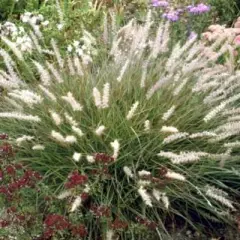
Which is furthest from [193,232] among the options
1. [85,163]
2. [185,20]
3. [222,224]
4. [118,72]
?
[185,20]

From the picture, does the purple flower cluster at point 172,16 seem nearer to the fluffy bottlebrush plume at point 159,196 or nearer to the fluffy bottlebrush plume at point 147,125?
the fluffy bottlebrush plume at point 147,125

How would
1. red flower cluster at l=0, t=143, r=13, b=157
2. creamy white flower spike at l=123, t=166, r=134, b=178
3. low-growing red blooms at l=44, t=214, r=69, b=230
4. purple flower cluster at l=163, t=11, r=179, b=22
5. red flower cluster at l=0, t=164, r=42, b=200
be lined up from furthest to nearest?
1. purple flower cluster at l=163, t=11, r=179, b=22
2. creamy white flower spike at l=123, t=166, r=134, b=178
3. red flower cluster at l=0, t=143, r=13, b=157
4. red flower cluster at l=0, t=164, r=42, b=200
5. low-growing red blooms at l=44, t=214, r=69, b=230

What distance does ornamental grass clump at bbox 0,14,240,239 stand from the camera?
411 cm

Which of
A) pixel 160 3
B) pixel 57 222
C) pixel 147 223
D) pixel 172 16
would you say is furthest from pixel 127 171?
pixel 160 3

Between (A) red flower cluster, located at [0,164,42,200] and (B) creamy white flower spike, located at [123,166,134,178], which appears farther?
(B) creamy white flower spike, located at [123,166,134,178]

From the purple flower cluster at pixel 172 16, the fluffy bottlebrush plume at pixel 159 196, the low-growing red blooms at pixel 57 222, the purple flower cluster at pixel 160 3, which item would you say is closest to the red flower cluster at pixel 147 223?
the fluffy bottlebrush plume at pixel 159 196

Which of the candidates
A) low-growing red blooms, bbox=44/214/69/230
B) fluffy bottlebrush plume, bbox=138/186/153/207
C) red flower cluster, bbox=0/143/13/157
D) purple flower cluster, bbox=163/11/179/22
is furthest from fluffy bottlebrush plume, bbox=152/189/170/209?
purple flower cluster, bbox=163/11/179/22

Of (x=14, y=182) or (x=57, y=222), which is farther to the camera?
(x=14, y=182)

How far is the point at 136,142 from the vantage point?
4480mm

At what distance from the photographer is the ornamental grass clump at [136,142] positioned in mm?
4105

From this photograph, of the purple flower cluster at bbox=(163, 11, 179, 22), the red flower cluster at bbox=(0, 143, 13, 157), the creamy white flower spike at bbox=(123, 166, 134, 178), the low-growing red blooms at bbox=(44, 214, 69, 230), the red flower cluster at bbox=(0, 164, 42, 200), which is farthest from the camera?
A: the purple flower cluster at bbox=(163, 11, 179, 22)

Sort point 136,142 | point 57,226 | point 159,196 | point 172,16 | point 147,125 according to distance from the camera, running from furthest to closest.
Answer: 1. point 172,16
2. point 136,142
3. point 147,125
4. point 159,196
5. point 57,226

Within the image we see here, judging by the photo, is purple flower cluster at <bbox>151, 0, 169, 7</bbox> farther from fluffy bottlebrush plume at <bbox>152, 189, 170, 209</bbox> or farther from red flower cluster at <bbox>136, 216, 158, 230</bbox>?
red flower cluster at <bbox>136, 216, 158, 230</bbox>

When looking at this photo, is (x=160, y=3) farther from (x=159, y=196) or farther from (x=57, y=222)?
(x=57, y=222)
